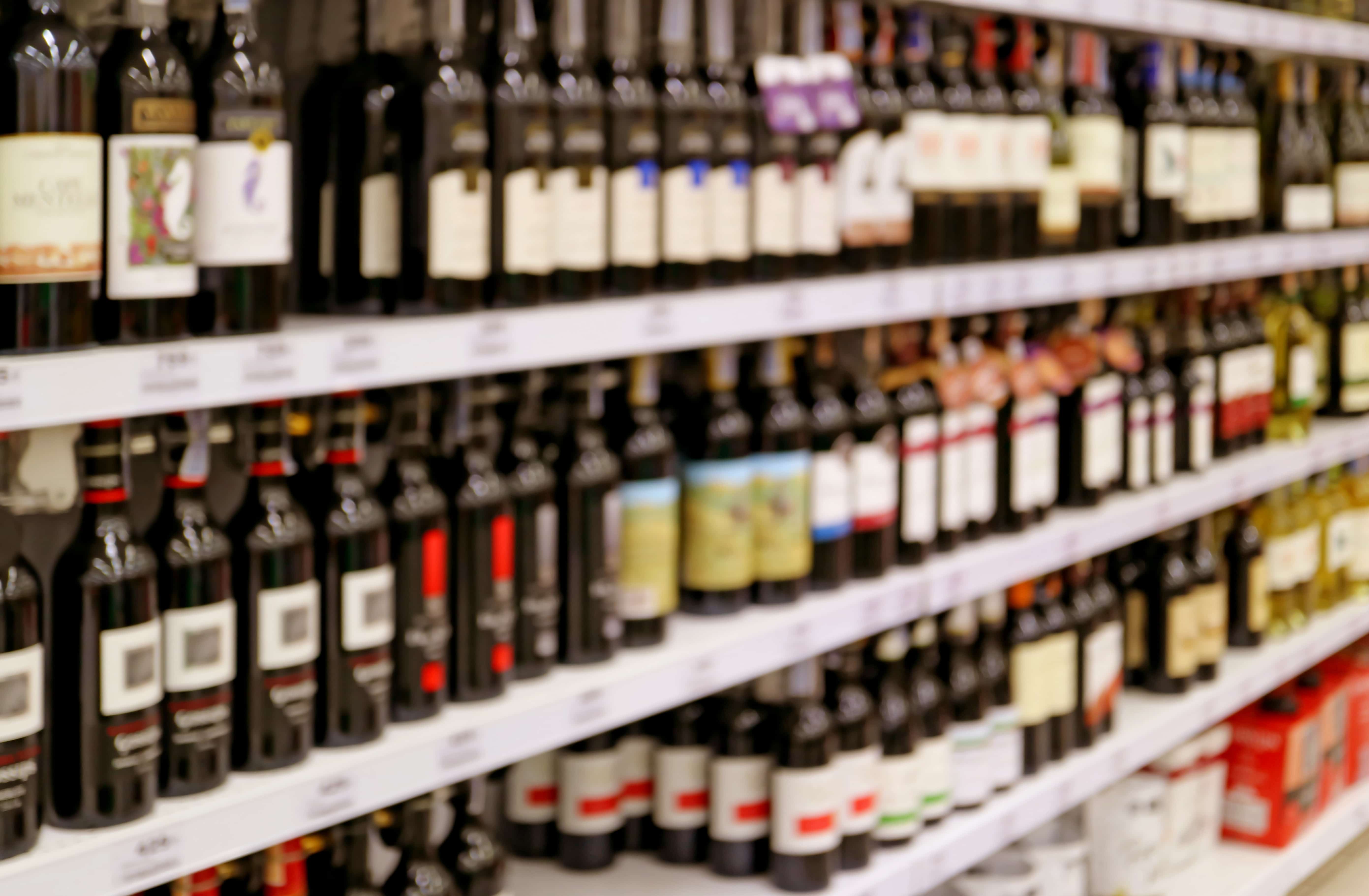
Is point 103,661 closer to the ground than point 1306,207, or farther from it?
closer to the ground

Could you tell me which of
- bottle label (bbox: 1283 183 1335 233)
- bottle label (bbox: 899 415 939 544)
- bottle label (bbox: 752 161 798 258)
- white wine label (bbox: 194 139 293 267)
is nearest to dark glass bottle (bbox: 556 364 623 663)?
bottle label (bbox: 752 161 798 258)

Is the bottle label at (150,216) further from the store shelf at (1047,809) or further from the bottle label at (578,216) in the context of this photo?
the store shelf at (1047,809)

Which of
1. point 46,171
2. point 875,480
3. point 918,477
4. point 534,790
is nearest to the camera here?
point 46,171

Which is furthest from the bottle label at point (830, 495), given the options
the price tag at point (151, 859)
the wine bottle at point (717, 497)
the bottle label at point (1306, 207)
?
the bottle label at point (1306, 207)

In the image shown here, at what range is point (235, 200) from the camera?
1.59 meters

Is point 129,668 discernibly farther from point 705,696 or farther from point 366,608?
point 705,696

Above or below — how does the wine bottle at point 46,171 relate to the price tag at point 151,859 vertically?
above

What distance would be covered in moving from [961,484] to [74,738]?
1654 millimetres

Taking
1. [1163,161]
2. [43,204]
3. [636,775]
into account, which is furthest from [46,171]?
[1163,161]

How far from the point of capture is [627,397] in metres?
2.23

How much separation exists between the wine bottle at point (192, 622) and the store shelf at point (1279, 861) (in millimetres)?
2402

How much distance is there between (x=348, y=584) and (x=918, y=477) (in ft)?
3.91

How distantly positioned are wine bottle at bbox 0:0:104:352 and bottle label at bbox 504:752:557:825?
118 cm

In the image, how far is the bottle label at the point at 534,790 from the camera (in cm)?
244
